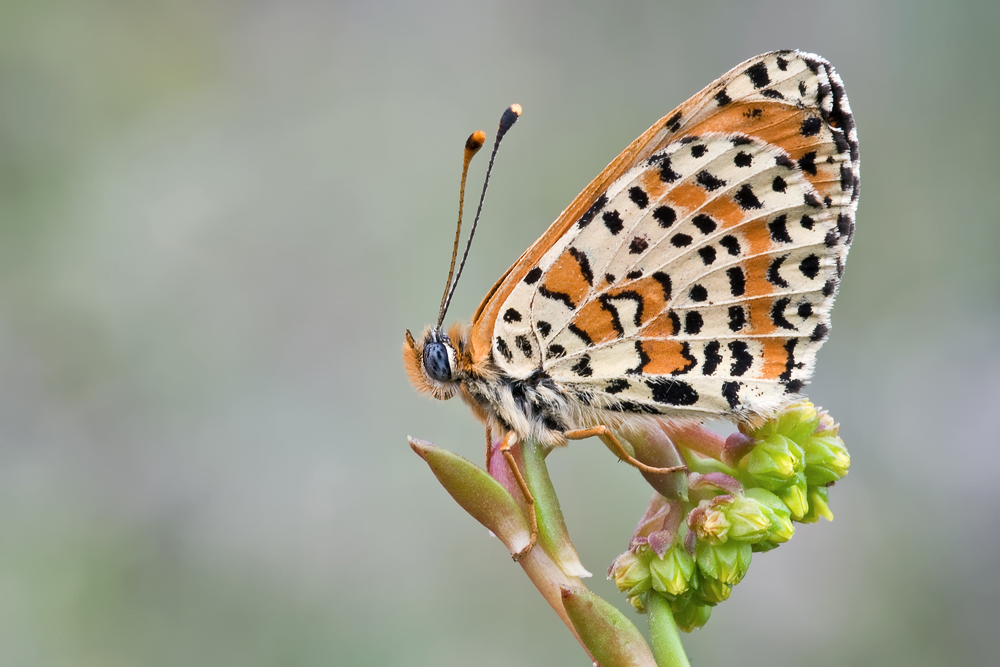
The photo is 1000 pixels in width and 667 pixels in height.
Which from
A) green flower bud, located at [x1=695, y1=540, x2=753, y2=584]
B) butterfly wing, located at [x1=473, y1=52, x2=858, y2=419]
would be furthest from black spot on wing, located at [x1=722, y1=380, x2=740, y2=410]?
green flower bud, located at [x1=695, y1=540, x2=753, y2=584]

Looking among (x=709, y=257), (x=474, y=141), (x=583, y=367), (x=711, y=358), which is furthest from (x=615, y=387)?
(x=474, y=141)

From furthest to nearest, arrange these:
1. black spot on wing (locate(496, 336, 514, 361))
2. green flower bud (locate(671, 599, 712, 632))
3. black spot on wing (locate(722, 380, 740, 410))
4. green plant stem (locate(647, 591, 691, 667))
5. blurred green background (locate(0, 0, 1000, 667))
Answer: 1. blurred green background (locate(0, 0, 1000, 667))
2. black spot on wing (locate(496, 336, 514, 361))
3. black spot on wing (locate(722, 380, 740, 410))
4. green flower bud (locate(671, 599, 712, 632))
5. green plant stem (locate(647, 591, 691, 667))

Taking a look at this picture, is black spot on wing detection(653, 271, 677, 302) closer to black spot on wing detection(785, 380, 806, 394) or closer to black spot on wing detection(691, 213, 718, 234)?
black spot on wing detection(691, 213, 718, 234)

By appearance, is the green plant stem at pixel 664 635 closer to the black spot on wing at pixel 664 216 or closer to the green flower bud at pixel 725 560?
the green flower bud at pixel 725 560

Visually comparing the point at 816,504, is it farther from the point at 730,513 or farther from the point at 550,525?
the point at 550,525

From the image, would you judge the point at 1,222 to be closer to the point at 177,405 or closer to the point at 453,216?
the point at 177,405

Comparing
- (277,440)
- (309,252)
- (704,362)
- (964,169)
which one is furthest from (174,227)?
(964,169)
